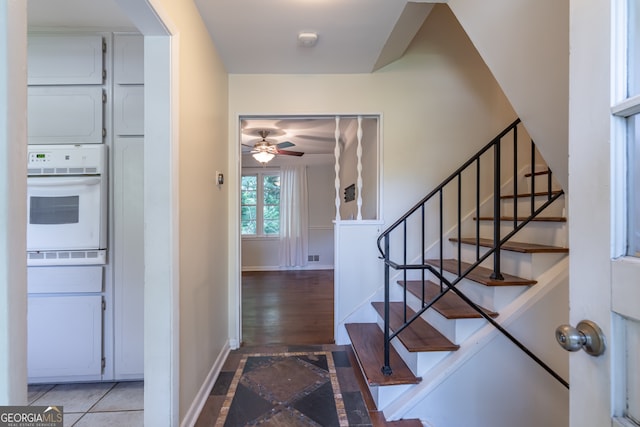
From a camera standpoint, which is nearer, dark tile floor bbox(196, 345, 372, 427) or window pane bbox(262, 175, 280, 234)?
dark tile floor bbox(196, 345, 372, 427)

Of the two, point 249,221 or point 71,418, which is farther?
point 249,221

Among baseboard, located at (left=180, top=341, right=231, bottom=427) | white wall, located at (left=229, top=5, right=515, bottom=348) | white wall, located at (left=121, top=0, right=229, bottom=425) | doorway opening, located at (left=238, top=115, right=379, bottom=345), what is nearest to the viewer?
white wall, located at (left=121, top=0, right=229, bottom=425)

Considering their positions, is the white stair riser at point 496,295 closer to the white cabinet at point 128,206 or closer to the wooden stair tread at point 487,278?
the wooden stair tread at point 487,278

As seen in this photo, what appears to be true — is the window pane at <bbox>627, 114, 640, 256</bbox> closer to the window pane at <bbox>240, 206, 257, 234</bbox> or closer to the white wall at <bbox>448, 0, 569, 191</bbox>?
the white wall at <bbox>448, 0, 569, 191</bbox>

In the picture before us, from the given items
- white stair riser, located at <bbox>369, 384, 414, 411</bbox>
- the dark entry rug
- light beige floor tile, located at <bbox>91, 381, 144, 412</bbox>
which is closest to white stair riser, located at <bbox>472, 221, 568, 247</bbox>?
white stair riser, located at <bbox>369, 384, 414, 411</bbox>

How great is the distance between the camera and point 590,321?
22.3 inches

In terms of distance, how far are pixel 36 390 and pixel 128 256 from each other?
1126mm

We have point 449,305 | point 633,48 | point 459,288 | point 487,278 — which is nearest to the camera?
point 633,48

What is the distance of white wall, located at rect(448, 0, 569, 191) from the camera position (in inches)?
44.5

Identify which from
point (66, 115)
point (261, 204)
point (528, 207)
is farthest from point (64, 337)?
point (261, 204)

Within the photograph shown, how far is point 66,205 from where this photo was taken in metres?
1.82

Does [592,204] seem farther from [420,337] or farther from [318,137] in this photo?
[318,137]

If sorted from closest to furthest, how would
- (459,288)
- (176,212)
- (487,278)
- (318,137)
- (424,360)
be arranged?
(176,212) < (424,360) < (487,278) < (459,288) < (318,137)

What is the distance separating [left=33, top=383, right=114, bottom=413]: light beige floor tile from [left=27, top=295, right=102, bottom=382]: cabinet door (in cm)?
11
